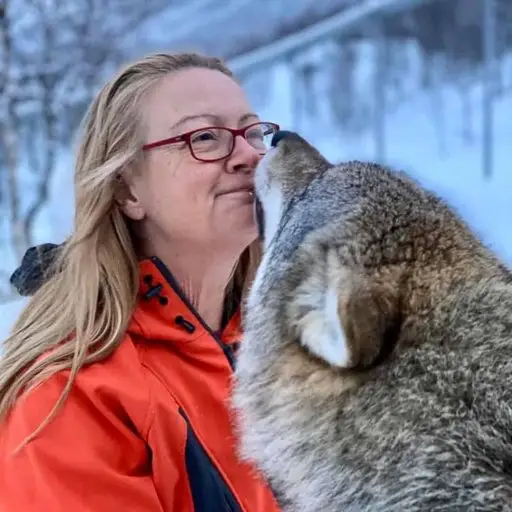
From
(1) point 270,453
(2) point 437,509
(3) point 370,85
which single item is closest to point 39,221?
(3) point 370,85

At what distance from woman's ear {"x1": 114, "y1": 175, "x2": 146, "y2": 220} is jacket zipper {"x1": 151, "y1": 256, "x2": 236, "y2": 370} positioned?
0.37 ft

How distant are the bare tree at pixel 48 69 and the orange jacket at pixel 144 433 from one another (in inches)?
131

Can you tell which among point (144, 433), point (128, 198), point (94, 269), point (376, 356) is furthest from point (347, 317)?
point (128, 198)

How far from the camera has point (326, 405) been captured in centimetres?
112

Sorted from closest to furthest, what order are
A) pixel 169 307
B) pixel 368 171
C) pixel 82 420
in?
pixel 82 420
pixel 368 171
pixel 169 307

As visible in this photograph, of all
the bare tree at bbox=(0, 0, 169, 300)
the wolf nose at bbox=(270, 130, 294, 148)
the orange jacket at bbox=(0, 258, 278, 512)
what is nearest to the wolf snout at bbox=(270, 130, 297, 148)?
the wolf nose at bbox=(270, 130, 294, 148)

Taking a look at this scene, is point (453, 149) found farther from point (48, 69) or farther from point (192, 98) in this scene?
point (48, 69)

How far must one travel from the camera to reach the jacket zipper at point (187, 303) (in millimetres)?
1470

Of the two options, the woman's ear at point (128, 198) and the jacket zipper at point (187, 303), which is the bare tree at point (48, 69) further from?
the jacket zipper at point (187, 303)

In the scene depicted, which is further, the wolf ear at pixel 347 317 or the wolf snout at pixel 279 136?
the wolf snout at pixel 279 136

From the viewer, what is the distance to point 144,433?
1.26m

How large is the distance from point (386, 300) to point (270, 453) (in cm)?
31

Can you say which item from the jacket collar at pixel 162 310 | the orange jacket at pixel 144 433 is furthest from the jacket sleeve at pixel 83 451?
the jacket collar at pixel 162 310

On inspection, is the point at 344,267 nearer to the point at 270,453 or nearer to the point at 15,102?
the point at 270,453
